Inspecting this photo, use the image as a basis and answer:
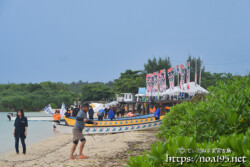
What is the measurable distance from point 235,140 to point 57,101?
61828mm

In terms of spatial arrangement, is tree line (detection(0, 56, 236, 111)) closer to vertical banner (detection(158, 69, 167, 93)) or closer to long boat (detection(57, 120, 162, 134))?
vertical banner (detection(158, 69, 167, 93))

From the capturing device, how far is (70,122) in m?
16.9

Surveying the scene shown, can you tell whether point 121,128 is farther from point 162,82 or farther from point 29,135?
point 162,82

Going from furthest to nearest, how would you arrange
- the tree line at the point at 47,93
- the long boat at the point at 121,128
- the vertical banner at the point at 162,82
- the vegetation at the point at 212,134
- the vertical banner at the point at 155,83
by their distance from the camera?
the tree line at the point at 47,93 → the vertical banner at the point at 155,83 → the vertical banner at the point at 162,82 → the long boat at the point at 121,128 → the vegetation at the point at 212,134

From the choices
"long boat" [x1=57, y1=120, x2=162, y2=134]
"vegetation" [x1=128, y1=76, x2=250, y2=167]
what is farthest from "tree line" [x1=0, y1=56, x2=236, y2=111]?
"vegetation" [x1=128, y1=76, x2=250, y2=167]

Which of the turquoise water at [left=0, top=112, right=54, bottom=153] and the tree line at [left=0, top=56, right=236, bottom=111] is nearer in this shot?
the turquoise water at [left=0, top=112, right=54, bottom=153]

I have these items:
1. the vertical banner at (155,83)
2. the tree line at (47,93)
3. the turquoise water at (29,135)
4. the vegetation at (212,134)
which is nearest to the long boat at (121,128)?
the turquoise water at (29,135)

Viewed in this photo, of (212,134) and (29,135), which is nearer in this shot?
(212,134)

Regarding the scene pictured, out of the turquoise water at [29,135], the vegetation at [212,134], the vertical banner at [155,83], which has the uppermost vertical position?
the vertical banner at [155,83]

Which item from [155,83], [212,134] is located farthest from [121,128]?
[155,83]

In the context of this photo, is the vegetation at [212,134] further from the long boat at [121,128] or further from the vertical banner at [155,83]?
the vertical banner at [155,83]

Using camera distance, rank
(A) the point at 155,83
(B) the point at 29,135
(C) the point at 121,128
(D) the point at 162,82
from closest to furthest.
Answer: (C) the point at 121,128
(B) the point at 29,135
(D) the point at 162,82
(A) the point at 155,83

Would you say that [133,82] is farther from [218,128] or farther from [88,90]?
[218,128]

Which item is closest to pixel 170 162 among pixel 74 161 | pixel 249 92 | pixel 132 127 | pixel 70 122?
pixel 249 92
